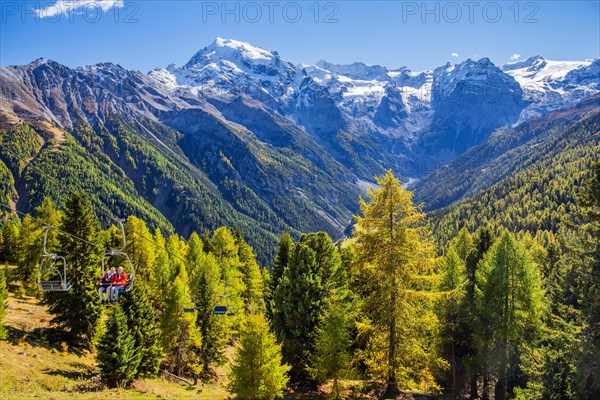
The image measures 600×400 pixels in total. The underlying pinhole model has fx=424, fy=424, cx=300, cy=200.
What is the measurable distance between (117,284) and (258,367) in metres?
13.9

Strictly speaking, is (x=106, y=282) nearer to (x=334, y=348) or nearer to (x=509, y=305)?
(x=334, y=348)

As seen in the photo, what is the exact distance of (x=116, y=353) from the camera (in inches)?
1334

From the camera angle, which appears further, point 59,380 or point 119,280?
point 59,380

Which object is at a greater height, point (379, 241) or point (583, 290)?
point (379, 241)

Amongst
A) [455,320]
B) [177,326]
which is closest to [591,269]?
[455,320]

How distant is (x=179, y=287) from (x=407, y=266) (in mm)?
26209

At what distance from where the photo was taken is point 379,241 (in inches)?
1155

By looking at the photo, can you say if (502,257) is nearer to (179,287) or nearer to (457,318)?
(457,318)

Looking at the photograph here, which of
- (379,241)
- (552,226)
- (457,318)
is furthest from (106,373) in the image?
(552,226)

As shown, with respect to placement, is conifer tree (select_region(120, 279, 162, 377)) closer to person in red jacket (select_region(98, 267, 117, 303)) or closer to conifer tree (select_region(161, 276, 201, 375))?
conifer tree (select_region(161, 276, 201, 375))

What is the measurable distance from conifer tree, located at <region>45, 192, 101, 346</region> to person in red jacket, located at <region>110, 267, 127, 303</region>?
19755 millimetres

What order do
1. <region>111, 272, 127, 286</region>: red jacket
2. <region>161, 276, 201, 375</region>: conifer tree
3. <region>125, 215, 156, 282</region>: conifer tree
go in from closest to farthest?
<region>111, 272, 127, 286</region>: red jacket < <region>161, 276, 201, 375</region>: conifer tree < <region>125, 215, 156, 282</region>: conifer tree

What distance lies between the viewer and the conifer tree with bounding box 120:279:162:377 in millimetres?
37562

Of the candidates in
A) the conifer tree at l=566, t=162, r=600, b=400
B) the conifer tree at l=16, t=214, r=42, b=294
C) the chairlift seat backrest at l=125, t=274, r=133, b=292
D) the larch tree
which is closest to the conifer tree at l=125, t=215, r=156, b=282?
the conifer tree at l=16, t=214, r=42, b=294
